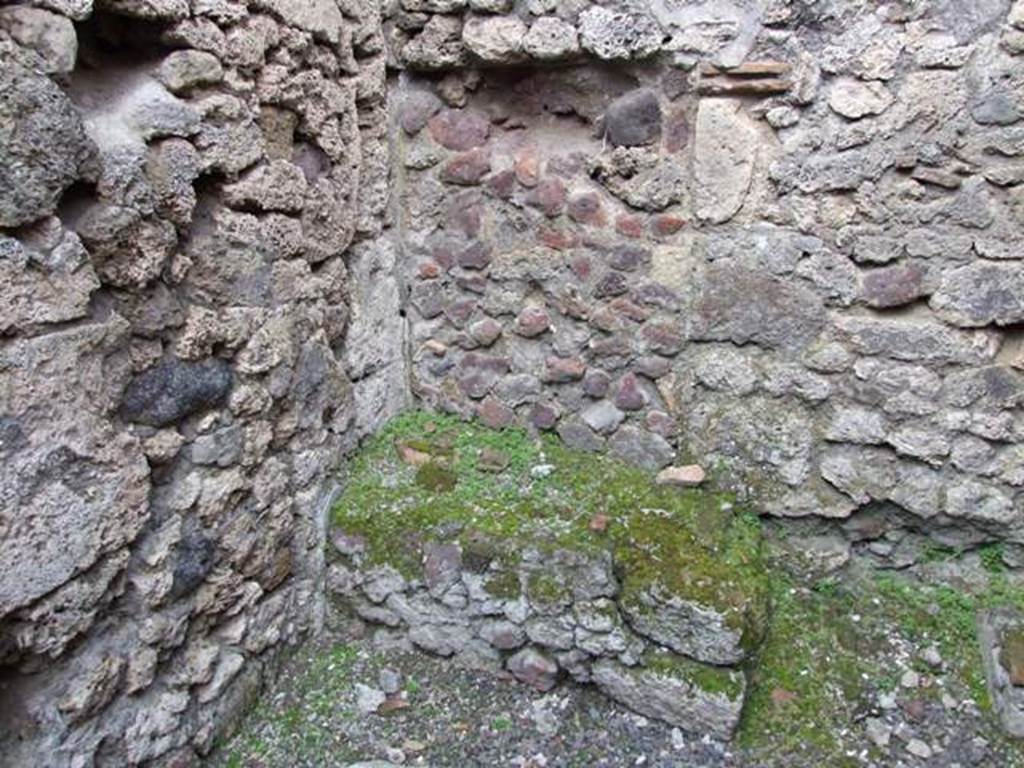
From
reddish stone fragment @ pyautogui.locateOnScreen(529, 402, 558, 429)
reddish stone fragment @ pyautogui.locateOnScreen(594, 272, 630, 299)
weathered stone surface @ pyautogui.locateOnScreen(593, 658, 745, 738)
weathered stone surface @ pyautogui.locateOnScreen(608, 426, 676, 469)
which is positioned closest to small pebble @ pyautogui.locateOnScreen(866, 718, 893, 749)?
weathered stone surface @ pyautogui.locateOnScreen(593, 658, 745, 738)

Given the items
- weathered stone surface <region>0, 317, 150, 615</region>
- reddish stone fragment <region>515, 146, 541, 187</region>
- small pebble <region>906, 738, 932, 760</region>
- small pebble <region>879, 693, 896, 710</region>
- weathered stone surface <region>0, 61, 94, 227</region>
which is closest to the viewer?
weathered stone surface <region>0, 61, 94, 227</region>

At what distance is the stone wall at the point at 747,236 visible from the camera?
7.11 ft

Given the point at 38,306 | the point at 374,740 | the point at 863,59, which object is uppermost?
the point at 863,59

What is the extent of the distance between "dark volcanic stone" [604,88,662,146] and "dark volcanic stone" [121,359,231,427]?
1.30m

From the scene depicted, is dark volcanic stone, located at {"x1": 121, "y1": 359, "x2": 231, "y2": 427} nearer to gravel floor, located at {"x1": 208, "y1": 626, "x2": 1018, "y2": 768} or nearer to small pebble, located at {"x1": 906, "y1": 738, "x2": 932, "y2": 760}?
gravel floor, located at {"x1": 208, "y1": 626, "x2": 1018, "y2": 768}

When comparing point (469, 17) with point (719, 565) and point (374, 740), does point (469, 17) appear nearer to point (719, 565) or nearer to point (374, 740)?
point (719, 565)

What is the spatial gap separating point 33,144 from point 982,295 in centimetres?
223

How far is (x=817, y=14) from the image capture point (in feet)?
7.16

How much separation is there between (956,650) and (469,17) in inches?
90.0

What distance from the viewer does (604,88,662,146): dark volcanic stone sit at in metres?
2.38

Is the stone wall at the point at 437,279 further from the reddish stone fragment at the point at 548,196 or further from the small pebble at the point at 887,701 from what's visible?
the small pebble at the point at 887,701

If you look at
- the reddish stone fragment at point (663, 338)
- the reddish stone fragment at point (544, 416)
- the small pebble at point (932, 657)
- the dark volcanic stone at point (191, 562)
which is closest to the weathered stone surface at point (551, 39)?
the reddish stone fragment at point (663, 338)

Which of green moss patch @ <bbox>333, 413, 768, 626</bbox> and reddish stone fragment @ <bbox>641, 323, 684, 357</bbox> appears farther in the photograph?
reddish stone fragment @ <bbox>641, 323, 684, 357</bbox>

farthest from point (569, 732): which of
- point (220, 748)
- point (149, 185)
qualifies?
point (149, 185)
